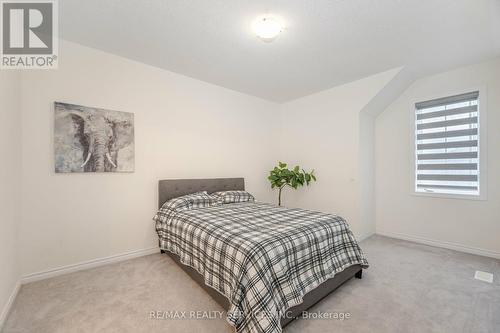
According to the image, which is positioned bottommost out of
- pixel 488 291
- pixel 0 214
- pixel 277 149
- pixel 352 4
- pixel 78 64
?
pixel 488 291

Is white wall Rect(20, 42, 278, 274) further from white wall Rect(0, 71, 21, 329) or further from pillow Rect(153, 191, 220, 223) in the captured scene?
pillow Rect(153, 191, 220, 223)

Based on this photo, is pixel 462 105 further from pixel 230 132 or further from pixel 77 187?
pixel 77 187

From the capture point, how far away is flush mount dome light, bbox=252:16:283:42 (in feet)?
7.00

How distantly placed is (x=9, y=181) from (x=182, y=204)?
1669 millimetres

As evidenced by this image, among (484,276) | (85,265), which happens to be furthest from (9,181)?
(484,276)

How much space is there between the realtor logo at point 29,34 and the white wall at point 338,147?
3.97 metres

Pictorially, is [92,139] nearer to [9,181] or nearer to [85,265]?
[9,181]

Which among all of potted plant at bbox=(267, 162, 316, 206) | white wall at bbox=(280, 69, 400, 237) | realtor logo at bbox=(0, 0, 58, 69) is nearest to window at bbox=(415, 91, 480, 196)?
white wall at bbox=(280, 69, 400, 237)

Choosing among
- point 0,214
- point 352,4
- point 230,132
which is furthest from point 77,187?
point 352,4

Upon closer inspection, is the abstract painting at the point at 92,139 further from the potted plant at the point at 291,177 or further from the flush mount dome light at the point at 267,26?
the potted plant at the point at 291,177

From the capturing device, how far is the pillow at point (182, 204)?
2914mm

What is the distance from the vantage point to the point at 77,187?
2.61 metres

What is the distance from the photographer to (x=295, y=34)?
2434 millimetres

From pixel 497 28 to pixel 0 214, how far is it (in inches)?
201
